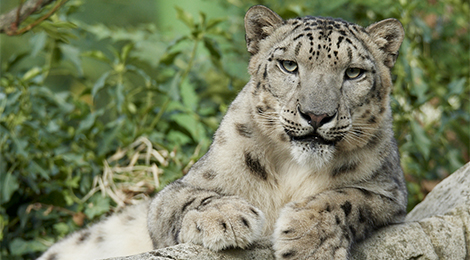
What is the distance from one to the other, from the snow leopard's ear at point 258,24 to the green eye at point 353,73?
0.65 meters

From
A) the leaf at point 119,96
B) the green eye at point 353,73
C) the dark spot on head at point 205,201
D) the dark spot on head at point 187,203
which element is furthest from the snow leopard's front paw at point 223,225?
the leaf at point 119,96

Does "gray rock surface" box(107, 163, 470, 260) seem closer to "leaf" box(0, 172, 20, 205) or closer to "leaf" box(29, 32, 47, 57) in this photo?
"leaf" box(0, 172, 20, 205)

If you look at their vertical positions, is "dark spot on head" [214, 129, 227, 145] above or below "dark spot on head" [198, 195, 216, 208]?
above

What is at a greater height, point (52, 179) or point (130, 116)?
point (130, 116)

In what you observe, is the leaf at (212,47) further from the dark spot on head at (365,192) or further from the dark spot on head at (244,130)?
the dark spot on head at (365,192)

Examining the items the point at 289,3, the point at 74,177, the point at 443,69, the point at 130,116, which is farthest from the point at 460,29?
the point at 74,177

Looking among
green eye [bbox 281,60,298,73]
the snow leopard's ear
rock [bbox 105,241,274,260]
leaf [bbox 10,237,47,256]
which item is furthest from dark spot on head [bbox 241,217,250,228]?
leaf [bbox 10,237,47,256]

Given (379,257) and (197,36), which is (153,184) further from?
(379,257)

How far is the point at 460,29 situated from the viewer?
7570mm

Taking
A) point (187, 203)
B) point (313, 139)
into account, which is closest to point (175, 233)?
point (187, 203)

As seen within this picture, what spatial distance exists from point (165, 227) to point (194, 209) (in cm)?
37

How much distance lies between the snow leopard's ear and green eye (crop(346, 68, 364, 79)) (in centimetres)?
65

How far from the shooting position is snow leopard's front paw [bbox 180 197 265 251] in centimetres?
266

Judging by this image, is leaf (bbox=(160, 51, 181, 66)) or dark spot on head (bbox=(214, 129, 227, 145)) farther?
leaf (bbox=(160, 51, 181, 66))
